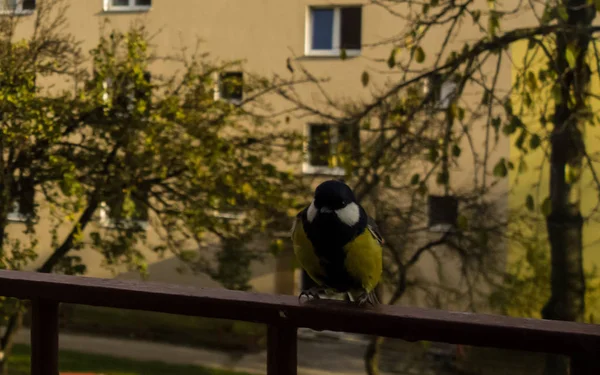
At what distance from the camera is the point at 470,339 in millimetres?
714

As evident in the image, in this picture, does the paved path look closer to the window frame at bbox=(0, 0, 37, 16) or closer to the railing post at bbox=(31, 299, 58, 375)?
the window frame at bbox=(0, 0, 37, 16)

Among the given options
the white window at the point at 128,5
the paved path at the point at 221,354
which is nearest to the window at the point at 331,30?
the white window at the point at 128,5

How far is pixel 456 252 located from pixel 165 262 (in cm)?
401

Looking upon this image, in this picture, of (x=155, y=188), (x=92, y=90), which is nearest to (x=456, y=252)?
(x=155, y=188)

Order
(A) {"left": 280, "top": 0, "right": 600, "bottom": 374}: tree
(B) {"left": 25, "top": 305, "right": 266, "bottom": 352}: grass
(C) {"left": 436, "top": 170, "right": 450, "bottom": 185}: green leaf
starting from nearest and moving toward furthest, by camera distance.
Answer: (A) {"left": 280, "top": 0, "right": 600, "bottom": 374}: tree, (C) {"left": 436, "top": 170, "right": 450, "bottom": 185}: green leaf, (B) {"left": 25, "top": 305, "right": 266, "bottom": 352}: grass

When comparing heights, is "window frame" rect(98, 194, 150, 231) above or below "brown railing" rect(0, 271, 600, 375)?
below

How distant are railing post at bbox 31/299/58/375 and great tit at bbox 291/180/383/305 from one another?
34 cm

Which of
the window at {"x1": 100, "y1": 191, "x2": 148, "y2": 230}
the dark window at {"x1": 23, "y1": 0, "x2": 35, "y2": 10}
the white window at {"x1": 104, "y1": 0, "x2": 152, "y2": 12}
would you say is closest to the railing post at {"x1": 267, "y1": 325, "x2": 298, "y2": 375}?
the window at {"x1": 100, "y1": 191, "x2": 148, "y2": 230}

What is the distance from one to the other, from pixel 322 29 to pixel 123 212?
432 centimetres

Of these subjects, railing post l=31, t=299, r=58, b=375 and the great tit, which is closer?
railing post l=31, t=299, r=58, b=375

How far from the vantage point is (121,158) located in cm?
531

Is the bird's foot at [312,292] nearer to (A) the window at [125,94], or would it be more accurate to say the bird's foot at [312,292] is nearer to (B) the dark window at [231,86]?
(A) the window at [125,94]

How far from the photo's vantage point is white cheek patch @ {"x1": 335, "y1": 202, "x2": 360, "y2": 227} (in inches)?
42.4

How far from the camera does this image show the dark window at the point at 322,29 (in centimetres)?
874
